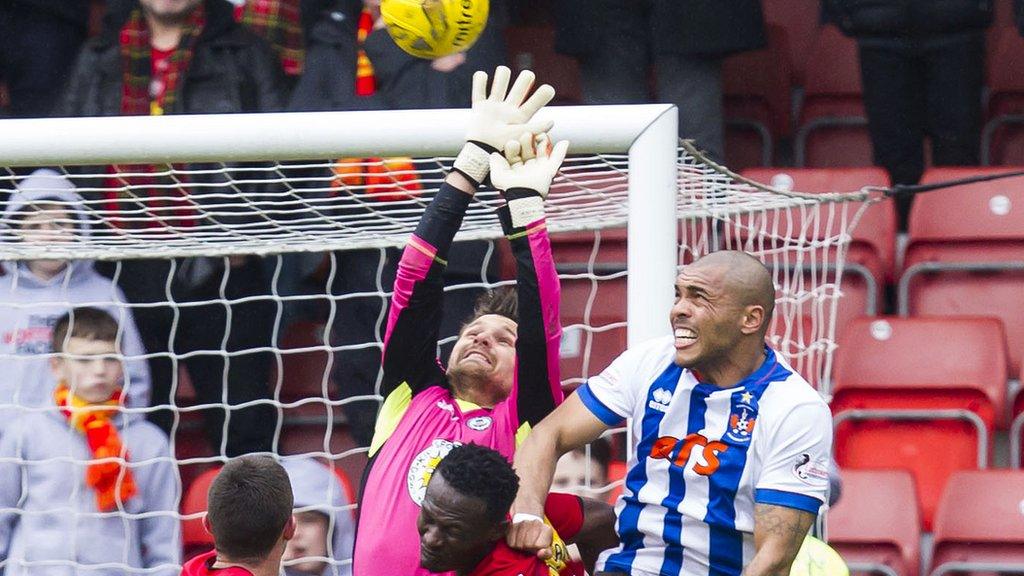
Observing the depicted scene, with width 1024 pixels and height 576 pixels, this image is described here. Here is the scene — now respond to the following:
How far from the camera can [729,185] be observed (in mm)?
4398

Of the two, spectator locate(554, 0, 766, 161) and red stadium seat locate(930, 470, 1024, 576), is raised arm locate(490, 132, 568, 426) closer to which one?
red stadium seat locate(930, 470, 1024, 576)

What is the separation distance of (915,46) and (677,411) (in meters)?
2.80

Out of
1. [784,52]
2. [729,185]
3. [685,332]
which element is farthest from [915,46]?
[685,332]

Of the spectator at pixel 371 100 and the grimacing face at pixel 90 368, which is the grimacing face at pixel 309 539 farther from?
the grimacing face at pixel 90 368

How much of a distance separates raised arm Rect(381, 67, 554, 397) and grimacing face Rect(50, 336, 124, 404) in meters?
1.51

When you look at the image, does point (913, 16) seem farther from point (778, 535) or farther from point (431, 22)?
point (778, 535)

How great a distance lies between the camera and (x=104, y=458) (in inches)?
186

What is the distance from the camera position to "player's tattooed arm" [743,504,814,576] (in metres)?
2.98

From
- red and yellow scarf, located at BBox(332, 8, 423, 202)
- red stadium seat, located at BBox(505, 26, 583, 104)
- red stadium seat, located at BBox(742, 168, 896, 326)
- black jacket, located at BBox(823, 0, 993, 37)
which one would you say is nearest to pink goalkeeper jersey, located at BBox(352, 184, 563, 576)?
red and yellow scarf, located at BBox(332, 8, 423, 202)

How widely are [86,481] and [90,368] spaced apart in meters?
0.33

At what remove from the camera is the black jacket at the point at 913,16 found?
→ 548 cm

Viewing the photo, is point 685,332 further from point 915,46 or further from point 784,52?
point 784,52

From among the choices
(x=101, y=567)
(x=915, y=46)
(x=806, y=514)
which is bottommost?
(x=101, y=567)

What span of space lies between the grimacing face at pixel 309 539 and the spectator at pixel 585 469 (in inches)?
26.3
